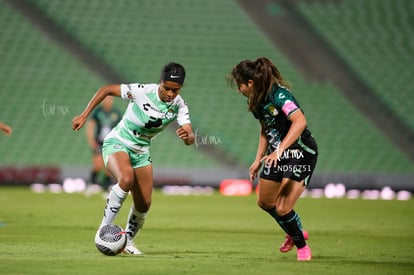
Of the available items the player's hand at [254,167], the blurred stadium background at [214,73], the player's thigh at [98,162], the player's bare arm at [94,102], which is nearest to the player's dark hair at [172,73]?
the player's bare arm at [94,102]

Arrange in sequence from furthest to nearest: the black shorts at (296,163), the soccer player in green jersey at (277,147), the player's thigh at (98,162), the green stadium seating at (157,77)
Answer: the green stadium seating at (157,77)
the player's thigh at (98,162)
the black shorts at (296,163)
the soccer player in green jersey at (277,147)

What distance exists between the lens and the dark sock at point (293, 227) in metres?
9.04

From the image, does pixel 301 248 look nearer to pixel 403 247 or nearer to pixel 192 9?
pixel 403 247

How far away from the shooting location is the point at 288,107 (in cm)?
867

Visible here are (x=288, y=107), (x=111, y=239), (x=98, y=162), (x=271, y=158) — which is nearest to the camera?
(x=271, y=158)

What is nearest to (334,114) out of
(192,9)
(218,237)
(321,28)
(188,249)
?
(321,28)

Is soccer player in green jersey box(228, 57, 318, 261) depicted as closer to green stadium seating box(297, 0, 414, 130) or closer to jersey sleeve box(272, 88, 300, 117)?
jersey sleeve box(272, 88, 300, 117)

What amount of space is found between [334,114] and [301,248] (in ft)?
58.6

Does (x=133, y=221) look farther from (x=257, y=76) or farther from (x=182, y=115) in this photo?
(x=257, y=76)

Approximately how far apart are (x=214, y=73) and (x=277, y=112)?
60.7 ft

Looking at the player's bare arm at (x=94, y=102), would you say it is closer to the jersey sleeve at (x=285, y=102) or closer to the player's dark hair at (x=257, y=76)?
the player's dark hair at (x=257, y=76)

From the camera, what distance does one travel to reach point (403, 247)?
10750mm

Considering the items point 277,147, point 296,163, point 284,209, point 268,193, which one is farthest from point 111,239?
point 296,163

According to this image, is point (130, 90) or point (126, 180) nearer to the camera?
point (126, 180)
